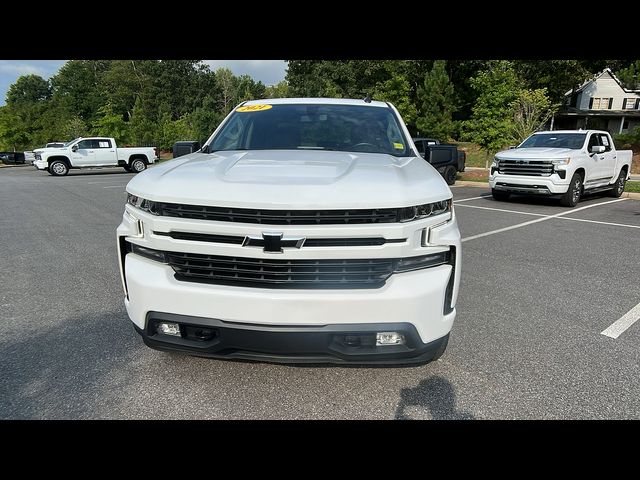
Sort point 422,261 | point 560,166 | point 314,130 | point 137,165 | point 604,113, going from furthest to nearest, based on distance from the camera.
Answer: point 604,113 < point 137,165 < point 560,166 < point 314,130 < point 422,261

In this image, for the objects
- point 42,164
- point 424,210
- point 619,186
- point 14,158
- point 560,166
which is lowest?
point 14,158

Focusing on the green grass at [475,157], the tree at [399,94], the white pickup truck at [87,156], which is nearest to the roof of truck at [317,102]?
the green grass at [475,157]

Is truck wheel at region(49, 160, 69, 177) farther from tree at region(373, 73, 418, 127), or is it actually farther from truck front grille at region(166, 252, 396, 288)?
truck front grille at region(166, 252, 396, 288)

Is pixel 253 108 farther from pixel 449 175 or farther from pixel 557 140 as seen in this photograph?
pixel 449 175

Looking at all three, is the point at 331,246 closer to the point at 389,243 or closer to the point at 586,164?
the point at 389,243

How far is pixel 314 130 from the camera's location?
357 cm

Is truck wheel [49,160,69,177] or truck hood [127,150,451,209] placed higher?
truck hood [127,150,451,209]

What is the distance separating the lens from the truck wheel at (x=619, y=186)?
466 inches

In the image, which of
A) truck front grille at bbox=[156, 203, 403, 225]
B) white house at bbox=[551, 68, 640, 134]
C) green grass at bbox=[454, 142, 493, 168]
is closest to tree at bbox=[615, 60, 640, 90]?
white house at bbox=[551, 68, 640, 134]

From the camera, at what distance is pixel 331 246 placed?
82.7 inches

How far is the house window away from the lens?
46.1 metres

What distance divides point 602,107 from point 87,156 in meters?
51.7

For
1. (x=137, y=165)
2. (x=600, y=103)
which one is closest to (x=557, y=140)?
(x=137, y=165)

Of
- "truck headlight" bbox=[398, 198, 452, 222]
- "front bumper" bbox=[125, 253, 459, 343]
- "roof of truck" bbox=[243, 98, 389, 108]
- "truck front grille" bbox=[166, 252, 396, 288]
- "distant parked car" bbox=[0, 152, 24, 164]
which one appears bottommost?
"distant parked car" bbox=[0, 152, 24, 164]
